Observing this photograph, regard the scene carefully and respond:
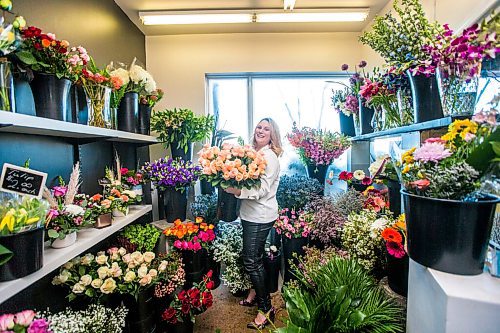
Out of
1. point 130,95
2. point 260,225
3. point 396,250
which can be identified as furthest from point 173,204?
point 396,250

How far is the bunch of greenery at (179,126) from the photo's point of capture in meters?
2.63

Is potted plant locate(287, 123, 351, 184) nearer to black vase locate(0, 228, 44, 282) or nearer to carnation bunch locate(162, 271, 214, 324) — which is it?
carnation bunch locate(162, 271, 214, 324)

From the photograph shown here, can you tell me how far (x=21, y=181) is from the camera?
108 cm

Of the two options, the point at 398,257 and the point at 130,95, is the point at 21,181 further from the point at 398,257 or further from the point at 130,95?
the point at 398,257

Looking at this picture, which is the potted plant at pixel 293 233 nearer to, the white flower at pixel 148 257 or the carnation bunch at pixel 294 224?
the carnation bunch at pixel 294 224

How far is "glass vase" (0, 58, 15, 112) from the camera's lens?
1006 mm

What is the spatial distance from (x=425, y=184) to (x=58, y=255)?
1580 mm

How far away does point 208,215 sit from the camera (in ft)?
8.77

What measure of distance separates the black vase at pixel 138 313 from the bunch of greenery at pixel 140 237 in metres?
0.37

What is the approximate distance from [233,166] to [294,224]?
993 millimetres

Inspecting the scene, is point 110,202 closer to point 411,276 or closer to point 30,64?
point 30,64

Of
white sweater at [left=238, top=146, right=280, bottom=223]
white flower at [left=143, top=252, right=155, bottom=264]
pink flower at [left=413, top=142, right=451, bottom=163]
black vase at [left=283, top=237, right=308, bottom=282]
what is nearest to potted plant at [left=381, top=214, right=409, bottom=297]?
pink flower at [left=413, top=142, right=451, bottom=163]

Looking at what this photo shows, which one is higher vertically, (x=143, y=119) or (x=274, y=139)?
(x=143, y=119)

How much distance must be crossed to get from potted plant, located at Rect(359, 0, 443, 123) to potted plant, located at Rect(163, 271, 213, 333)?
1.80 metres
